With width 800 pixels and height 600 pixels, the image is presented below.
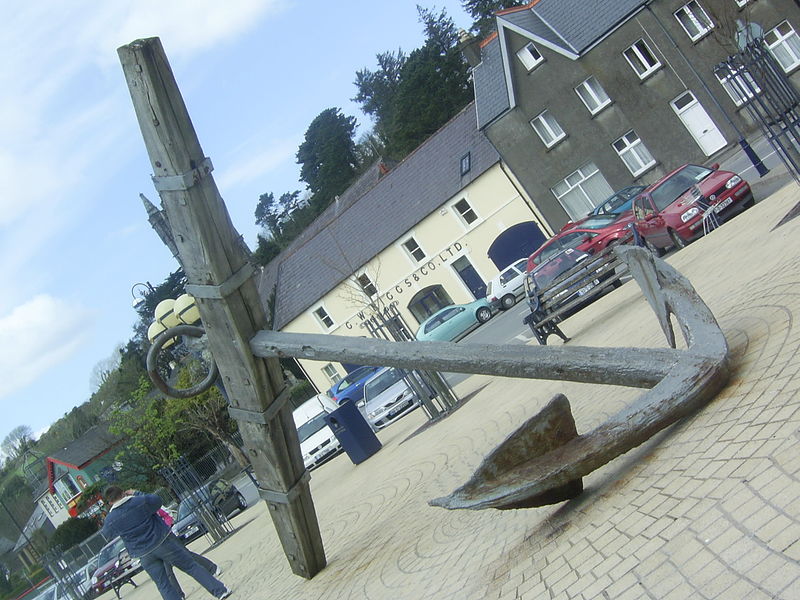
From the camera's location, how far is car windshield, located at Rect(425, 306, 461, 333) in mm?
36219

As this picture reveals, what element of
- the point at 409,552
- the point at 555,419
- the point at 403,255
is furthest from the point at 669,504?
the point at 403,255

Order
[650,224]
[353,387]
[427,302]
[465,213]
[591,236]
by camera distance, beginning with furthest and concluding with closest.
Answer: [427,302]
[465,213]
[353,387]
[591,236]
[650,224]

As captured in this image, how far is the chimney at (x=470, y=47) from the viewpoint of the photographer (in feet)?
146

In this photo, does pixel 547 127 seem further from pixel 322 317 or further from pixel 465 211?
pixel 322 317

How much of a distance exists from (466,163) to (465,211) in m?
2.42

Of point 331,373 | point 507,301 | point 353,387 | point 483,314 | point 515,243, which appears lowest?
point 507,301

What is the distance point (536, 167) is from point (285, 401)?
36.7 m

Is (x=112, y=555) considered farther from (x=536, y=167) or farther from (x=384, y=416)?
(x=536, y=167)

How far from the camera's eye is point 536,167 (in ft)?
139

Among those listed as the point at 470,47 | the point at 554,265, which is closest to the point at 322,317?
the point at 470,47

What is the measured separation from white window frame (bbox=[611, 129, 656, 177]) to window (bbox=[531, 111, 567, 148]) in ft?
8.90

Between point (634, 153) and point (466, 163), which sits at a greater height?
point (466, 163)

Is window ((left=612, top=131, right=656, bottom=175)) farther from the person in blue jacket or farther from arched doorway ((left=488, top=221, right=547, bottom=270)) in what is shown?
the person in blue jacket

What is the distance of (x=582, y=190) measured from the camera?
41.9 metres
